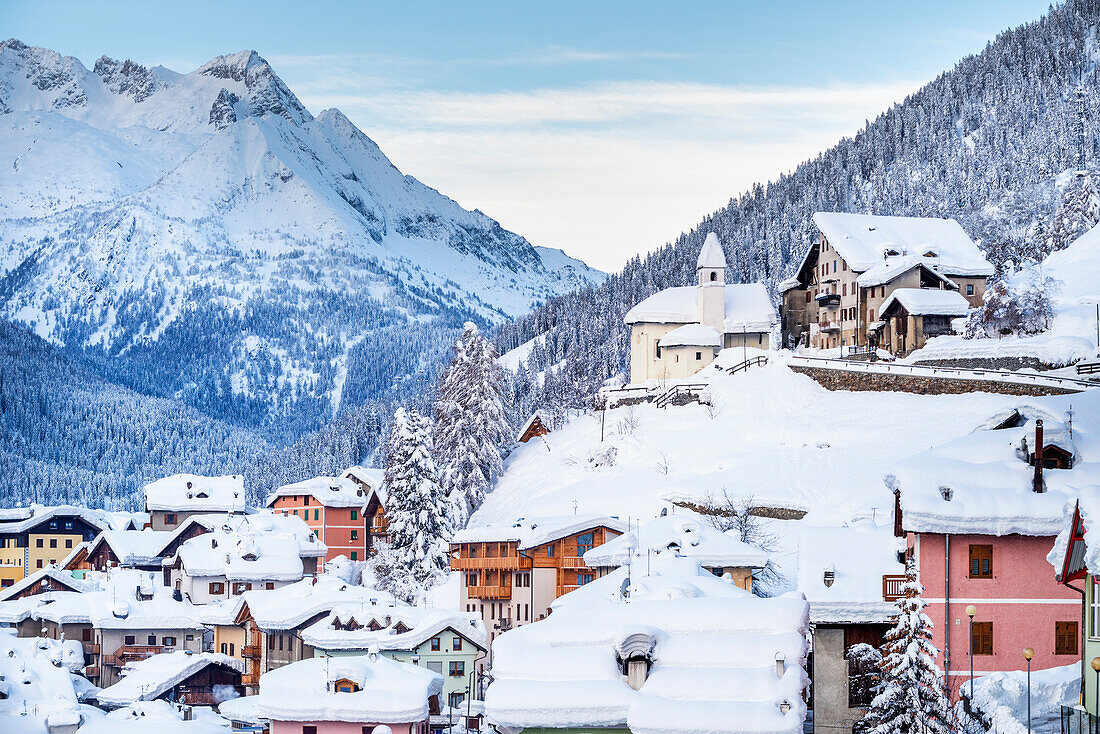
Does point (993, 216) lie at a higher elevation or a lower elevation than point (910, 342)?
higher

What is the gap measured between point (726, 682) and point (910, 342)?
5714cm

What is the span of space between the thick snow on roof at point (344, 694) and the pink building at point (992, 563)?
2598 cm

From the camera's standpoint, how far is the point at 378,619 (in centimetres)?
8562

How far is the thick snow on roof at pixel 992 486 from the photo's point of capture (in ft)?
155

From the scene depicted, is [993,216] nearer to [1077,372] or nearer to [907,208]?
[907,208]

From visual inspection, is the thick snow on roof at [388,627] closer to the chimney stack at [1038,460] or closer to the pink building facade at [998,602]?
the pink building facade at [998,602]

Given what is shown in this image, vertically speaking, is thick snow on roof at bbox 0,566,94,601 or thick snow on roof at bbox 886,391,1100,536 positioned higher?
thick snow on roof at bbox 886,391,1100,536

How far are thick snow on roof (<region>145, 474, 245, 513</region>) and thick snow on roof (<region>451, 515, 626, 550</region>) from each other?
6698 cm

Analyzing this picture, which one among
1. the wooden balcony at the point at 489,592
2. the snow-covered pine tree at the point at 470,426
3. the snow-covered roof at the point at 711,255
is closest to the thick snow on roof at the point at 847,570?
the wooden balcony at the point at 489,592

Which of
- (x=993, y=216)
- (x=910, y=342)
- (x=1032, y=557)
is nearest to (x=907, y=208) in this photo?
(x=993, y=216)

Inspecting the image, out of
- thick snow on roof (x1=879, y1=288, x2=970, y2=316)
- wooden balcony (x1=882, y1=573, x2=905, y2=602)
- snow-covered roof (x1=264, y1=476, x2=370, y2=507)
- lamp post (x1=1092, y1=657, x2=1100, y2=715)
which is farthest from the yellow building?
lamp post (x1=1092, y1=657, x2=1100, y2=715)

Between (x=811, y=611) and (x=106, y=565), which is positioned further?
(x=106, y=565)

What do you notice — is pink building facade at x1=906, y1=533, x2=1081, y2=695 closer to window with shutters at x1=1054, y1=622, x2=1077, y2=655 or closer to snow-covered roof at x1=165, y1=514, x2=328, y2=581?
window with shutters at x1=1054, y1=622, x2=1077, y2=655

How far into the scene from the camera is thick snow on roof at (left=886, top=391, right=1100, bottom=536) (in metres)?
47.1
